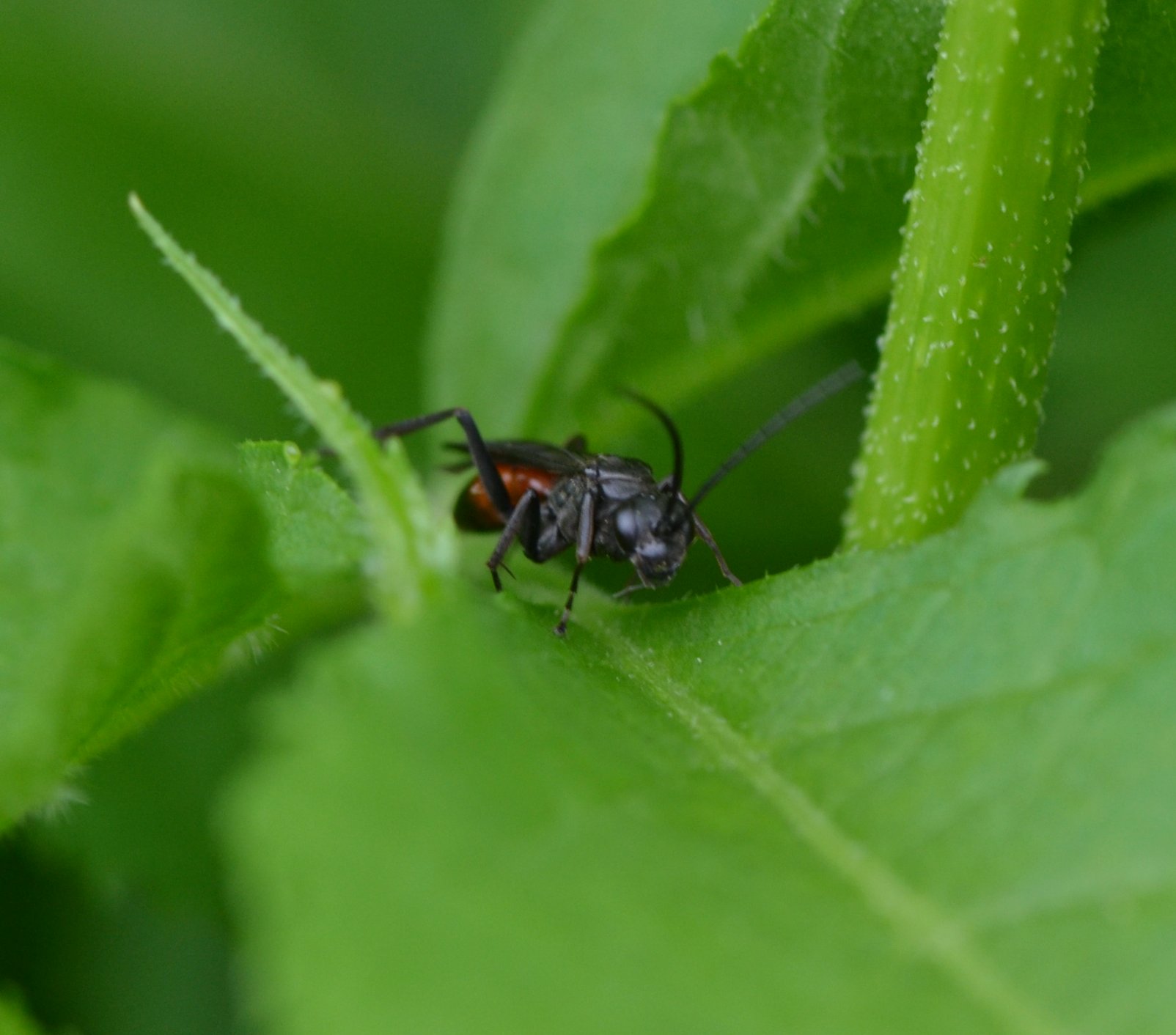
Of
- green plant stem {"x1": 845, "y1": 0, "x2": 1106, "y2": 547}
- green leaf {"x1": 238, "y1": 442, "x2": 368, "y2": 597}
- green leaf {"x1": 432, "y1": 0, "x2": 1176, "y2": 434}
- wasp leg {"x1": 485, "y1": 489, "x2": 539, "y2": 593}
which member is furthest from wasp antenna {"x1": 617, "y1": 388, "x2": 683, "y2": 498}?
green leaf {"x1": 238, "y1": 442, "x2": 368, "y2": 597}

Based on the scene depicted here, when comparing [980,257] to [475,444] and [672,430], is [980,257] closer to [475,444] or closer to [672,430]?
[672,430]

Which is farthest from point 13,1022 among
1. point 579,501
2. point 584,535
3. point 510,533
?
point 579,501

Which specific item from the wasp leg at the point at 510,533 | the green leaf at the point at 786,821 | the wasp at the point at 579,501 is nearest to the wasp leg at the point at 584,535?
the wasp at the point at 579,501

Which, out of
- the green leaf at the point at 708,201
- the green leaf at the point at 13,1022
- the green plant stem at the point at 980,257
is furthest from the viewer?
the green leaf at the point at 708,201

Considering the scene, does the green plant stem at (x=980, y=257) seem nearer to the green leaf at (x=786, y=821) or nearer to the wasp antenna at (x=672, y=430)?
the green leaf at (x=786, y=821)

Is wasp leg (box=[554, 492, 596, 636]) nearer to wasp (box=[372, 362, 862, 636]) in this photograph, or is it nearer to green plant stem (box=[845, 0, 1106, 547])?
wasp (box=[372, 362, 862, 636])

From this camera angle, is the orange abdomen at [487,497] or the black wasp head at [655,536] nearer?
the black wasp head at [655,536]

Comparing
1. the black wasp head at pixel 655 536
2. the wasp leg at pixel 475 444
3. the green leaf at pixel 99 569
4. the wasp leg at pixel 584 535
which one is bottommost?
the black wasp head at pixel 655 536
